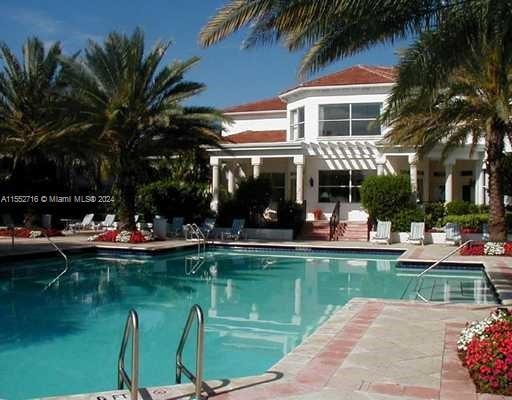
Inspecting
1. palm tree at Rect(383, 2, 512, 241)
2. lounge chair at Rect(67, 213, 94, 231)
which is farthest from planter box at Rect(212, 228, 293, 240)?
palm tree at Rect(383, 2, 512, 241)

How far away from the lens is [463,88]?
17.3 m

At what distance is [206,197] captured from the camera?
29672 mm

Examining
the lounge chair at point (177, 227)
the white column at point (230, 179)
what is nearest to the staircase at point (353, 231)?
the lounge chair at point (177, 227)

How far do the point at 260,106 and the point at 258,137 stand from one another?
387 cm

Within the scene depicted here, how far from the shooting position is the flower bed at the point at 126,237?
78.3 ft

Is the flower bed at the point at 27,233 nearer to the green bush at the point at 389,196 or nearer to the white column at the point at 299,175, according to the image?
the white column at the point at 299,175

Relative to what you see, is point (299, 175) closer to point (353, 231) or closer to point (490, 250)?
point (353, 231)

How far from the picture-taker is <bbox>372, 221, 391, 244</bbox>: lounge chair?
24056 mm

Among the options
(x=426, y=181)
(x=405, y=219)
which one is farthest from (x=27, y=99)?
(x=426, y=181)

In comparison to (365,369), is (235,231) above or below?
above

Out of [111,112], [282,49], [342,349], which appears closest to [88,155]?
[111,112]

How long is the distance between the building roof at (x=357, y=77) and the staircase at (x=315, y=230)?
6949 millimetres

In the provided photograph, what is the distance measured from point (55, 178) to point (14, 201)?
9.88ft

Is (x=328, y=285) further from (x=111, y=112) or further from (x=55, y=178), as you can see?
(x=55, y=178)
